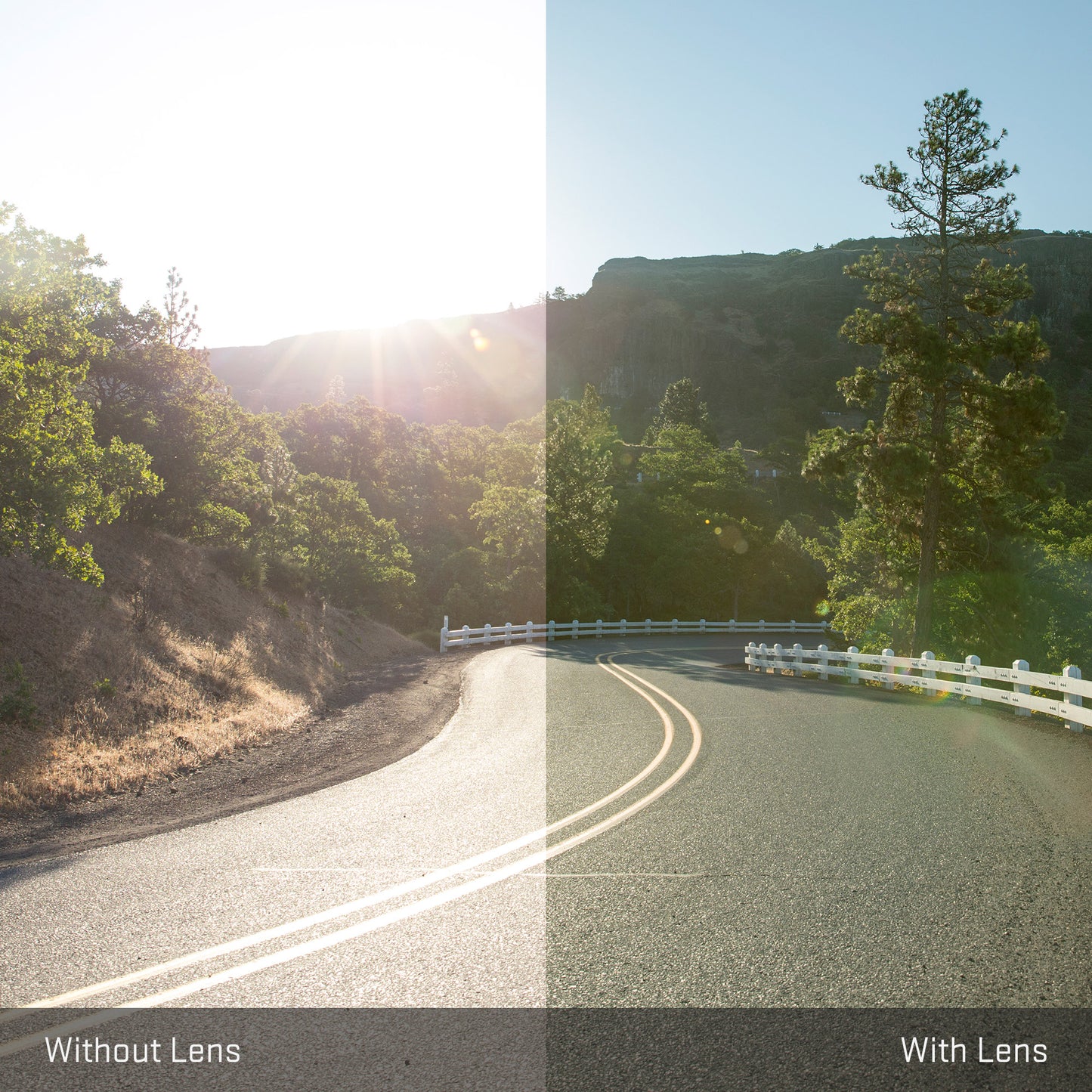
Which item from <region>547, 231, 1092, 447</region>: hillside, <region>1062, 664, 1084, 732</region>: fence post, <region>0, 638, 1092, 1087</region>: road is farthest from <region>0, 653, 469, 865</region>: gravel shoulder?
<region>547, 231, 1092, 447</region>: hillside

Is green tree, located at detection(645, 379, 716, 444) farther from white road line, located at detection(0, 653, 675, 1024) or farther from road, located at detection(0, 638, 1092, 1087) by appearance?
white road line, located at detection(0, 653, 675, 1024)

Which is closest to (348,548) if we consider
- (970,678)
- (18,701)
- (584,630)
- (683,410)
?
(584,630)

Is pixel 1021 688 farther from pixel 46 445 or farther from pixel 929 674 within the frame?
pixel 46 445

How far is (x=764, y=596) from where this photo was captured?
220 feet

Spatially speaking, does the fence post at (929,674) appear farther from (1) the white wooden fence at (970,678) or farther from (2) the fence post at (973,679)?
(2) the fence post at (973,679)

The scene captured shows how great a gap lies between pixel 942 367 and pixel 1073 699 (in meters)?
12.6

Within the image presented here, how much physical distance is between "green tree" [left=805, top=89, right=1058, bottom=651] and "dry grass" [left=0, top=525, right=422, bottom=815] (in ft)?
54.0

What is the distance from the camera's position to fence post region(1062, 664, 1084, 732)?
41.0ft

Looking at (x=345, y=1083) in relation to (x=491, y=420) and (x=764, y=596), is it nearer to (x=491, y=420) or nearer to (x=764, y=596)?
(x=764, y=596)

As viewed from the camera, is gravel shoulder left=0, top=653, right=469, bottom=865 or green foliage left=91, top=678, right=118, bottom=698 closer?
gravel shoulder left=0, top=653, right=469, bottom=865

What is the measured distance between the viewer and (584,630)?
144 feet

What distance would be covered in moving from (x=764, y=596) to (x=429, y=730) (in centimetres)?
5665

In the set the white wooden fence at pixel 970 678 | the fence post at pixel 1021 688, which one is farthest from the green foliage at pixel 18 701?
the fence post at pixel 1021 688

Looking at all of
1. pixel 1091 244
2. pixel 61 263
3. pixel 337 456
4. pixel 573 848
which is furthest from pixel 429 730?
pixel 1091 244
